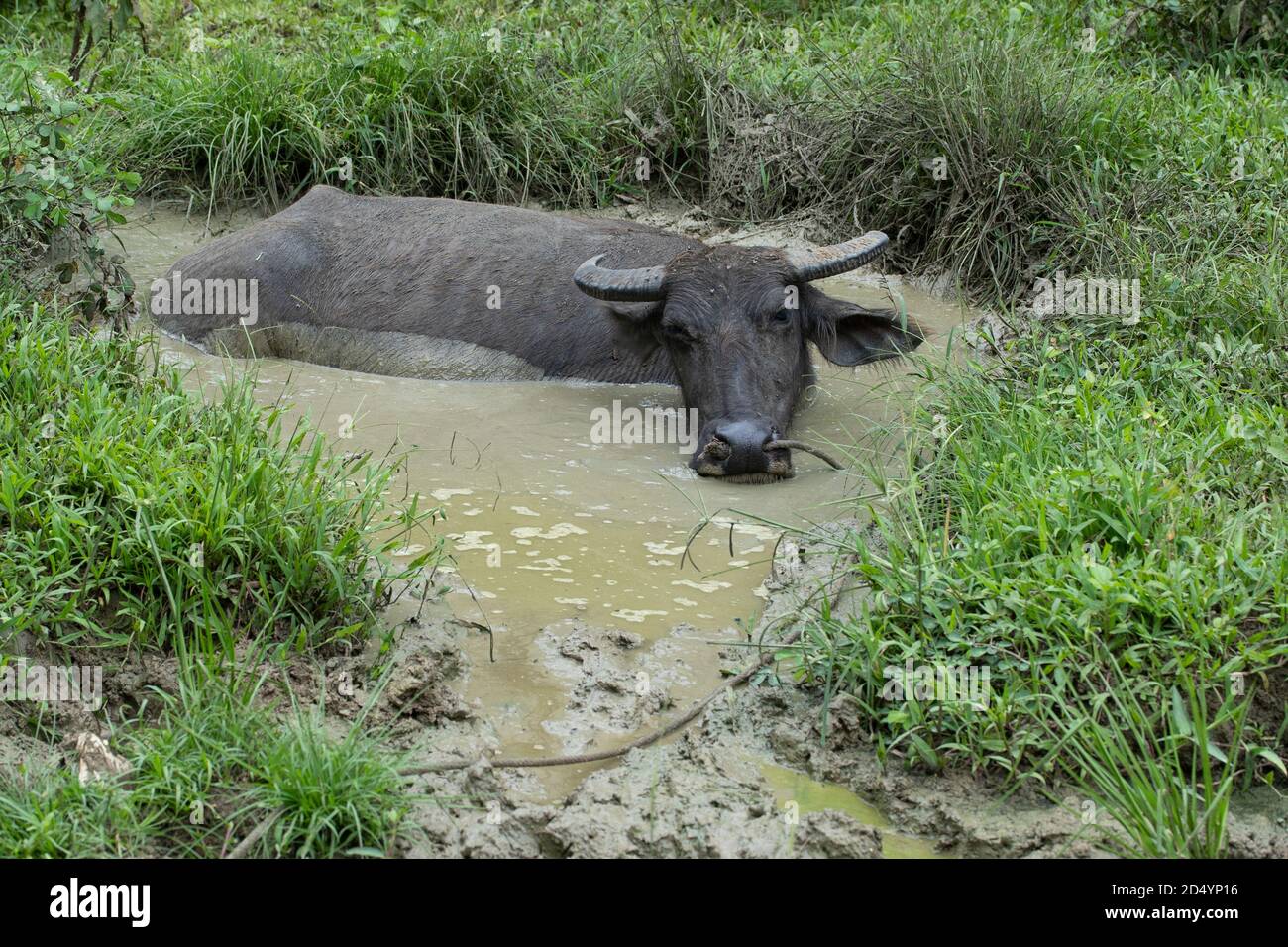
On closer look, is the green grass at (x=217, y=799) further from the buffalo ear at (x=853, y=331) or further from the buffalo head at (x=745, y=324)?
the buffalo ear at (x=853, y=331)

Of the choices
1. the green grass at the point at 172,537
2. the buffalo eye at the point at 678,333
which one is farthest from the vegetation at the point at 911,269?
the buffalo eye at the point at 678,333

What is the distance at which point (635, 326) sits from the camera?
6691 mm

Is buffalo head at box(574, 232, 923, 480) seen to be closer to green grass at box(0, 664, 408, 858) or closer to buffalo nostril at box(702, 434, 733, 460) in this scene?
buffalo nostril at box(702, 434, 733, 460)

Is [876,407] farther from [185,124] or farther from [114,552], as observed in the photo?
[185,124]

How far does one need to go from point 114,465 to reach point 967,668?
2.49 metres

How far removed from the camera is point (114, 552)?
3742 mm

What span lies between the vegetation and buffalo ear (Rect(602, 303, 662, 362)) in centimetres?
167

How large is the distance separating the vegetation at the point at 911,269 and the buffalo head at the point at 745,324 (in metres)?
0.75

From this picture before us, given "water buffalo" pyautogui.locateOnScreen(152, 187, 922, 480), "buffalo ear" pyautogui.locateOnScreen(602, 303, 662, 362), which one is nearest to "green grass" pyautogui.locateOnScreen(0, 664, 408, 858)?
"water buffalo" pyautogui.locateOnScreen(152, 187, 922, 480)

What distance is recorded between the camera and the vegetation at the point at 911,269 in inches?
131

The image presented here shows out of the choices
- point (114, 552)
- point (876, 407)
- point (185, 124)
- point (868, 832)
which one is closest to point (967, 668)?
point (868, 832)

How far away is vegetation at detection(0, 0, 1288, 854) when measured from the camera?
3.34 m

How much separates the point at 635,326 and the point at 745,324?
730 mm

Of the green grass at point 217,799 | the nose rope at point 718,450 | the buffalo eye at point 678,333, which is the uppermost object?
the buffalo eye at point 678,333
